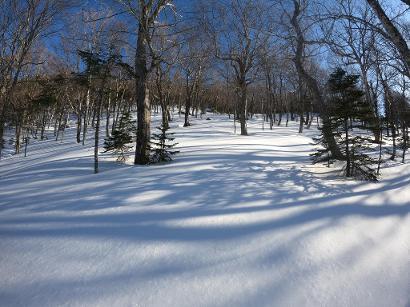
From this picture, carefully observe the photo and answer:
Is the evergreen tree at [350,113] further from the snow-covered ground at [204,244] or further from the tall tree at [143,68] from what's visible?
the tall tree at [143,68]

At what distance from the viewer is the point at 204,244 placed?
10.8 feet

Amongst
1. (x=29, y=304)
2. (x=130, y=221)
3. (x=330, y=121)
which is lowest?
(x=29, y=304)

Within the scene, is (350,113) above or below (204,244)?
above

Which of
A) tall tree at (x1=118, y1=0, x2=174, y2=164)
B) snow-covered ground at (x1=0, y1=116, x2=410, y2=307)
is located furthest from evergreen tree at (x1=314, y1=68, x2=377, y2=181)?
tall tree at (x1=118, y1=0, x2=174, y2=164)

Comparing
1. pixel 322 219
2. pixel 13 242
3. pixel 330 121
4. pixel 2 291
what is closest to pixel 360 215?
pixel 322 219

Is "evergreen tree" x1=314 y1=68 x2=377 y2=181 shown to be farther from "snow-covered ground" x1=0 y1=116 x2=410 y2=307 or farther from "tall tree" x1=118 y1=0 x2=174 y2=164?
"tall tree" x1=118 y1=0 x2=174 y2=164

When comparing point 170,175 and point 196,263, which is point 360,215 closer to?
point 196,263

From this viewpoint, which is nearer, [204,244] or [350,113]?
[204,244]

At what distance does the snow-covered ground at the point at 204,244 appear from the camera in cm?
256

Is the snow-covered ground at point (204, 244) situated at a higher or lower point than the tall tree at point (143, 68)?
lower

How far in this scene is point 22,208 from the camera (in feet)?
15.0

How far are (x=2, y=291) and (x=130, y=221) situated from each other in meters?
1.65

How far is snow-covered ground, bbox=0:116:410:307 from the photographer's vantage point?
256 cm

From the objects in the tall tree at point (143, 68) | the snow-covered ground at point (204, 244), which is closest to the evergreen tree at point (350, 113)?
the snow-covered ground at point (204, 244)
